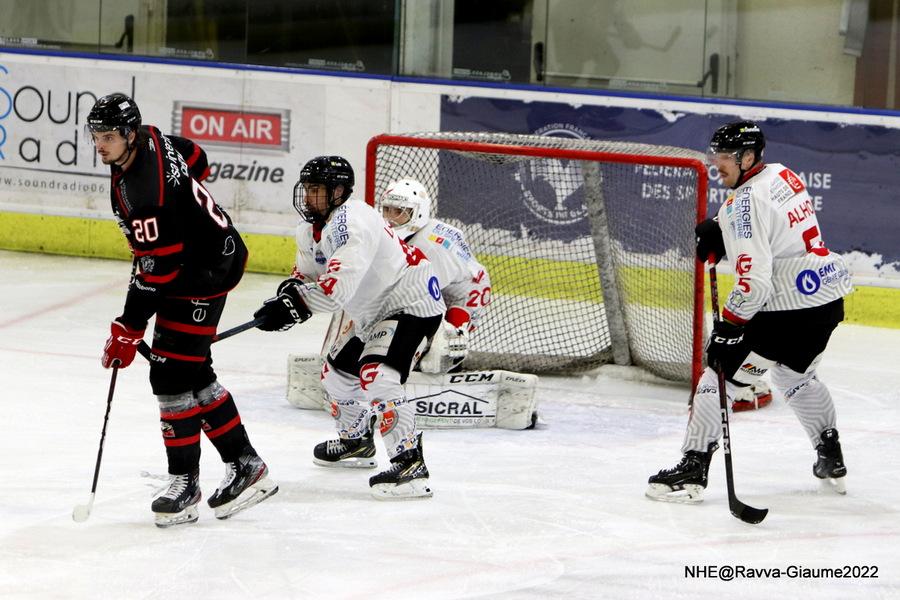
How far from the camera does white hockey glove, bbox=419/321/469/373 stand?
497cm

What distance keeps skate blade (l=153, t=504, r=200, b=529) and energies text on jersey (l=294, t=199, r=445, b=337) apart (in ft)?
2.12

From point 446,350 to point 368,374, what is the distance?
2.94 feet

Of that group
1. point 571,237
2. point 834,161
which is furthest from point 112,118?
point 834,161

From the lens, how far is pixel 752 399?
5527mm

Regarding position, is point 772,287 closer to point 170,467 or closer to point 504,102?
point 170,467

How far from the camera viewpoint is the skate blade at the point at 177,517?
12.7 feet

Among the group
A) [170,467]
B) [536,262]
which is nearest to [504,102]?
[536,262]

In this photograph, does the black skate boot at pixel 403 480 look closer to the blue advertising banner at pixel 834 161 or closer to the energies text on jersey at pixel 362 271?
the energies text on jersey at pixel 362 271

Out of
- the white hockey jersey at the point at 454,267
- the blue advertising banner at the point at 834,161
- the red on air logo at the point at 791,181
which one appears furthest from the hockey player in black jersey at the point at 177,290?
the blue advertising banner at the point at 834,161

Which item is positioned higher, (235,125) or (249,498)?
(235,125)

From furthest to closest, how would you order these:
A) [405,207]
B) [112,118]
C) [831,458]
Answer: [405,207], [831,458], [112,118]

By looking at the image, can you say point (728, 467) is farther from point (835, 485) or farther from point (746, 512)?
point (835, 485)

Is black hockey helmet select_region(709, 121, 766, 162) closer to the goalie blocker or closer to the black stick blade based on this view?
the black stick blade

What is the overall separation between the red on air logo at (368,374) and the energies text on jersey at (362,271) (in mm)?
153
